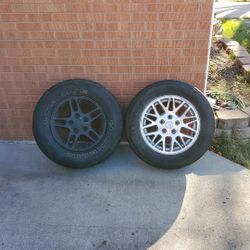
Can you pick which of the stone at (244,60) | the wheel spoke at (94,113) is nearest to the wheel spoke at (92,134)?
the wheel spoke at (94,113)

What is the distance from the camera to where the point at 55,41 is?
3.42 meters

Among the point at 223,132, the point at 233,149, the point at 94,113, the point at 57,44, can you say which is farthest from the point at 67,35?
the point at 233,149

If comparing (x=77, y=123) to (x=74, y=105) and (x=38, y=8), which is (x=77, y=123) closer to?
(x=74, y=105)

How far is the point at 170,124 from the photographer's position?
3.41m

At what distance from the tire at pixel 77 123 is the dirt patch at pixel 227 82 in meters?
1.59

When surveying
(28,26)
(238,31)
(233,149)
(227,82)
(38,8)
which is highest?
(38,8)

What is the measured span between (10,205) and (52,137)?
78 cm

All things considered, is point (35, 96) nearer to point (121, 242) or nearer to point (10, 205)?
point (10, 205)

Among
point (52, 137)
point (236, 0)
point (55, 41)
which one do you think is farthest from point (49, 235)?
point (236, 0)

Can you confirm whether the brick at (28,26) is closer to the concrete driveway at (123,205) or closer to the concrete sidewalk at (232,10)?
the concrete driveway at (123,205)

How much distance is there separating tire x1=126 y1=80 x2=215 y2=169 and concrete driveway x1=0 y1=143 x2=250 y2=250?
0.18 metres

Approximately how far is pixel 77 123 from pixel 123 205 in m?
1.01

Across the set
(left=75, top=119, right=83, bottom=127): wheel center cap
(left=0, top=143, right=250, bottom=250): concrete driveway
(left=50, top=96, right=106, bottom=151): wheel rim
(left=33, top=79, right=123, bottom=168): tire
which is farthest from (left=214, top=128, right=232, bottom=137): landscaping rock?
(left=75, top=119, right=83, bottom=127): wheel center cap

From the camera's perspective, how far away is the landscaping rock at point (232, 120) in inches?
148
